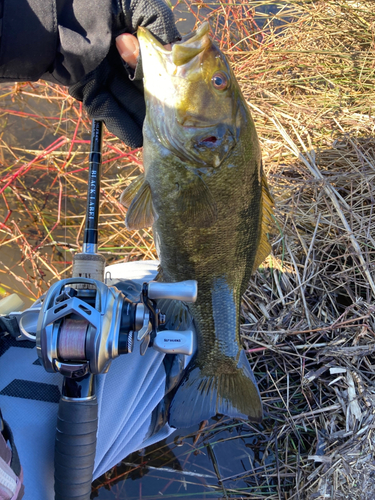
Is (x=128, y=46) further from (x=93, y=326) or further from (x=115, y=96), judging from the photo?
(x=93, y=326)

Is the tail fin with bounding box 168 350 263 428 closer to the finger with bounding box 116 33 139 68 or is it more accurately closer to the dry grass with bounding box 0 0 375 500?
the dry grass with bounding box 0 0 375 500

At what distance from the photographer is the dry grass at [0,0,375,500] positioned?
2.30 metres

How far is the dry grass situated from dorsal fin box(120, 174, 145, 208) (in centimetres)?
114

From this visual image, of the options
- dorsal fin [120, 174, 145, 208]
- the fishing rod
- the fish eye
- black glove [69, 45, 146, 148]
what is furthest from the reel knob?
black glove [69, 45, 146, 148]

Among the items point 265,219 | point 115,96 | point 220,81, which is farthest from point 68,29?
Answer: point 265,219

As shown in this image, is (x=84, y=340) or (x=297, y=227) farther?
(x=297, y=227)

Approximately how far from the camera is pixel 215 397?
1.77 meters

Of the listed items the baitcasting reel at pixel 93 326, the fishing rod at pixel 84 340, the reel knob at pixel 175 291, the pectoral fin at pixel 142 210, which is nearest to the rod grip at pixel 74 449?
the fishing rod at pixel 84 340

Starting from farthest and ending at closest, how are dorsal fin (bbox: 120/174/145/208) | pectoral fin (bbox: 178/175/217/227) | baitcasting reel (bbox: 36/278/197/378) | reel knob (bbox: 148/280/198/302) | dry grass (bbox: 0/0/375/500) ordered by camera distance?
1. dry grass (bbox: 0/0/375/500)
2. dorsal fin (bbox: 120/174/145/208)
3. pectoral fin (bbox: 178/175/217/227)
4. reel knob (bbox: 148/280/198/302)
5. baitcasting reel (bbox: 36/278/197/378)

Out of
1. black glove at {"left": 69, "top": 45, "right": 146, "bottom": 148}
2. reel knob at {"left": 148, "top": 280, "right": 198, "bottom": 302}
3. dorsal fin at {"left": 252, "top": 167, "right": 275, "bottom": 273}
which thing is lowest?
dorsal fin at {"left": 252, "top": 167, "right": 275, "bottom": 273}

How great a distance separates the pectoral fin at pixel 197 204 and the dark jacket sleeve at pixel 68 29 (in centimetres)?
68

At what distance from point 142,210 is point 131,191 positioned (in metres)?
0.15

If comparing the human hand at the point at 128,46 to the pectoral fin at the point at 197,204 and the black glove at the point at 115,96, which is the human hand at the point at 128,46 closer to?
the black glove at the point at 115,96

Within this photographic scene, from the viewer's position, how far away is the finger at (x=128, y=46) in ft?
5.34
